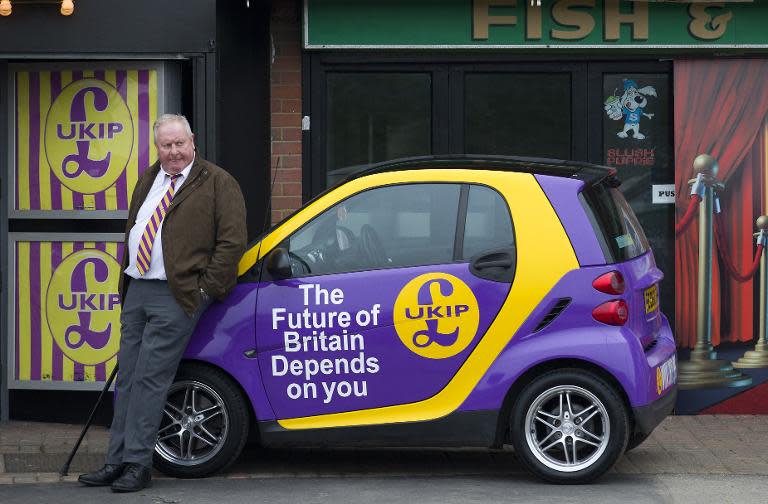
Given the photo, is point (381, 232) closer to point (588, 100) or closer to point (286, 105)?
point (286, 105)

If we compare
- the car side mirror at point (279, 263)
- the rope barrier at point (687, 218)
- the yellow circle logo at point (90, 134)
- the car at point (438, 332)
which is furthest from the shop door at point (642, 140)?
the car side mirror at point (279, 263)

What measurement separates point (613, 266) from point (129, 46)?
3528mm

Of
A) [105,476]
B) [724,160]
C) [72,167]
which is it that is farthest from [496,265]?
[72,167]

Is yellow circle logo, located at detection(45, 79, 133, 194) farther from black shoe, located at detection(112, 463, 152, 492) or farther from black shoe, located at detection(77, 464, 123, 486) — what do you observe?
black shoe, located at detection(112, 463, 152, 492)

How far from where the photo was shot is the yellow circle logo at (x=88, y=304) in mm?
9500

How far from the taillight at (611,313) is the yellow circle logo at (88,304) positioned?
3519 millimetres

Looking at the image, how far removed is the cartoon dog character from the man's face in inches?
143

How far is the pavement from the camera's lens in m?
7.95

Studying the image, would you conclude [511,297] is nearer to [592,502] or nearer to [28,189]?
[592,502]

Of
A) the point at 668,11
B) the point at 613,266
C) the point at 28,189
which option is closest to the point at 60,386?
the point at 28,189

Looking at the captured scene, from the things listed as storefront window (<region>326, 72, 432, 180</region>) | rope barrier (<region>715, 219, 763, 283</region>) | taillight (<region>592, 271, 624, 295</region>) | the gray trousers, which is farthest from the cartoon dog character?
the gray trousers

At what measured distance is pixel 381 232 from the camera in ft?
24.9

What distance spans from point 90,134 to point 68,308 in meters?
1.14

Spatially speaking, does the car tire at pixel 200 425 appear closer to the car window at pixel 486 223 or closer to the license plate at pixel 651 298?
the car window at pixel 486 223
